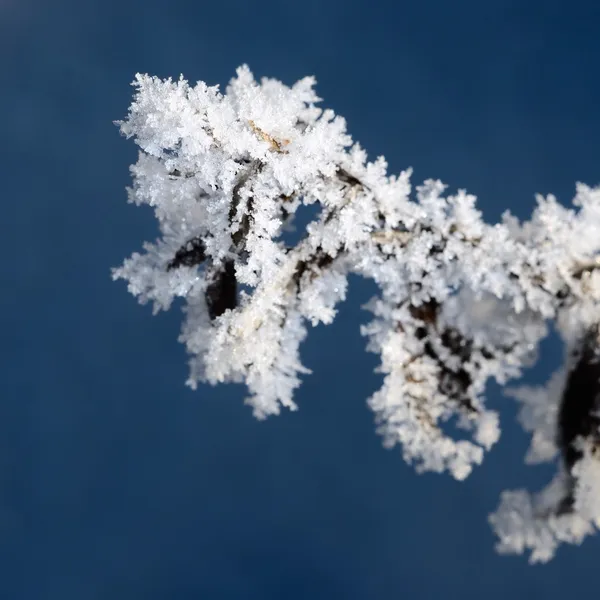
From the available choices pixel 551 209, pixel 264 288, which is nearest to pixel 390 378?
pixel 264 288

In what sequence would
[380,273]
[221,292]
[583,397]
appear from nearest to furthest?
[583,397] → [380,273] → [221,292]

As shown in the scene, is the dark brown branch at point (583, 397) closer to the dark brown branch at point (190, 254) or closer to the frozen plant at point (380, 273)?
the frozen plant at point (380, 273)

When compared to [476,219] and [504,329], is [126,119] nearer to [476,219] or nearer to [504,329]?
[476,219]

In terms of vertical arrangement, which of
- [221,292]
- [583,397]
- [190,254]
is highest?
[190,254]

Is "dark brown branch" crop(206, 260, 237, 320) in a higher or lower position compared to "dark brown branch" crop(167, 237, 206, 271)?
lower

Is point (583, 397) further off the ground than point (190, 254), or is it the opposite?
point (190, 254)

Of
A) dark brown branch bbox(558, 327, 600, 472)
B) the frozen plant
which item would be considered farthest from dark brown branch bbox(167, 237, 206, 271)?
dark brown branch bbox(558, 327, 600, 472)

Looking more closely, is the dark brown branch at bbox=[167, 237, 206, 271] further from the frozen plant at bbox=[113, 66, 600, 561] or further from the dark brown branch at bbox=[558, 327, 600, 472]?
the dark brown branch at bbox=[558, 327, 600, 472]

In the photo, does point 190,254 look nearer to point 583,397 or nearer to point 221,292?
point 221,292

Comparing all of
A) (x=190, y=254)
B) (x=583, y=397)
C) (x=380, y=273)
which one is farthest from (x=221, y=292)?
(x=583, y=397)
